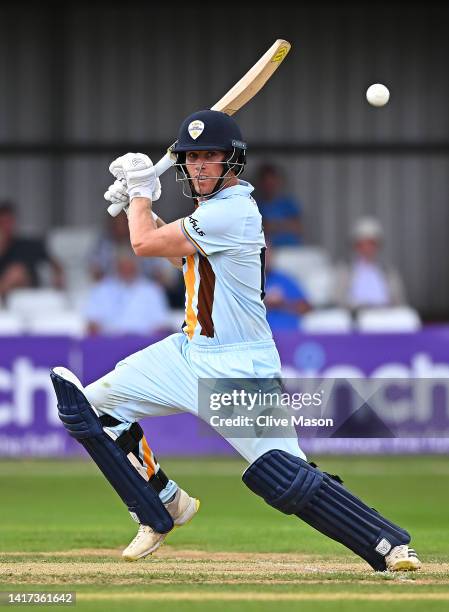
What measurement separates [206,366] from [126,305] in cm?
627

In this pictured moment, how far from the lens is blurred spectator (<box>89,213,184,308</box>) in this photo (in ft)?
41.6

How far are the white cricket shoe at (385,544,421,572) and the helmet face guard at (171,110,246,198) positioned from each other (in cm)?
165

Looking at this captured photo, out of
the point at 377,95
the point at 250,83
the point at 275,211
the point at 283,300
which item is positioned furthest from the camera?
the point at 275,211

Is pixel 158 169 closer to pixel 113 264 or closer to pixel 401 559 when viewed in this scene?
pixel 401 559

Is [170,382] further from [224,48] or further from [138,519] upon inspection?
[224,48]

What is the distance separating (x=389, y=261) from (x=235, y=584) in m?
9.73

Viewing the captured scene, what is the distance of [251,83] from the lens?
21.6 ft

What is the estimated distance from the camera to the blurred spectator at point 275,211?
1369 cm

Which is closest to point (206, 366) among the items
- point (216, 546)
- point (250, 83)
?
point (216, 546)

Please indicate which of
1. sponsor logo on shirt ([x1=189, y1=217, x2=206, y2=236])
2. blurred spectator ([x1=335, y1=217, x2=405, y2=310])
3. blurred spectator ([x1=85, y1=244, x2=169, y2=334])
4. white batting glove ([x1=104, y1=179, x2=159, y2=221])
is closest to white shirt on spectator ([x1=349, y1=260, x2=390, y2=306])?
blurred spectator ([x1=335, y1=217, x2=405, y2=310])

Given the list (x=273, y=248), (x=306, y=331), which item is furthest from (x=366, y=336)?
(x=273, y=248)

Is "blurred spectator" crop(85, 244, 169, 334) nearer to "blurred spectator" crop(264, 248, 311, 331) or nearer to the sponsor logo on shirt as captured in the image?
"blurred spectator" crop(264, 248, 311, 331)

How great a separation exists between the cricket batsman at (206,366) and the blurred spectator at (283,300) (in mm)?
5729

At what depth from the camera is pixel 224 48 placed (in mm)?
14773
